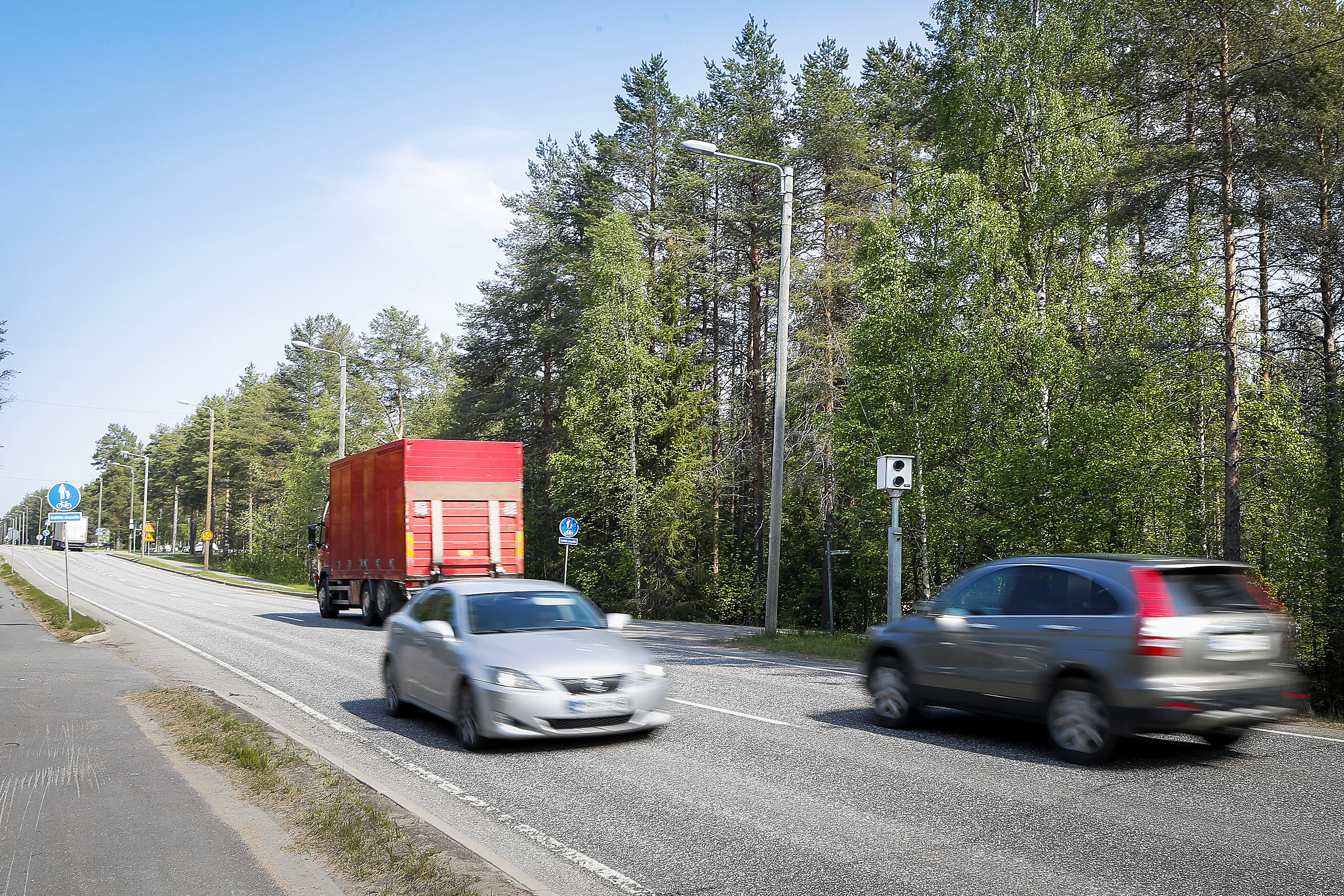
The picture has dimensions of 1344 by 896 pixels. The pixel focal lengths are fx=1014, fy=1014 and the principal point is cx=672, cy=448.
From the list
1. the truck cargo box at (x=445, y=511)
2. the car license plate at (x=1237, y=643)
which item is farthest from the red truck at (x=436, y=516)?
the car license plate at (x=1237, y=643)

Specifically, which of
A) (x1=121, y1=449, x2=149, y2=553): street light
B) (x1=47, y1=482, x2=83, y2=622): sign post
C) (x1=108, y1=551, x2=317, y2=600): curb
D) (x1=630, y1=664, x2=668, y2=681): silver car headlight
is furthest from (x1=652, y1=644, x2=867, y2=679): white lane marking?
(x1=121, y1=449, x2=149, y2=553): street light

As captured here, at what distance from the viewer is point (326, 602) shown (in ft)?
87.6

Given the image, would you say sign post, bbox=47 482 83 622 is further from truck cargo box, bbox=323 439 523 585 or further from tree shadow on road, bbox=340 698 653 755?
tree shadow on road, bbox=340 698 653 755

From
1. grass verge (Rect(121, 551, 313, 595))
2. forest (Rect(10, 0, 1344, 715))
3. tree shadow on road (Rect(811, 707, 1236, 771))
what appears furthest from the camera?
grass verge (Rect(121, 551, 313, 595))

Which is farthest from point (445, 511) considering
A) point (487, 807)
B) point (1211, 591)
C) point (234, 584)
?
point (234, 584)

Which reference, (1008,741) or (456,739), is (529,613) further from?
(1008,741)

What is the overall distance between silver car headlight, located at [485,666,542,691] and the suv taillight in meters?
4.72

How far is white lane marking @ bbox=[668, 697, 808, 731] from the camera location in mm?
9914

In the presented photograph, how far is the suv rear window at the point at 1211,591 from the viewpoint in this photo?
306 inches

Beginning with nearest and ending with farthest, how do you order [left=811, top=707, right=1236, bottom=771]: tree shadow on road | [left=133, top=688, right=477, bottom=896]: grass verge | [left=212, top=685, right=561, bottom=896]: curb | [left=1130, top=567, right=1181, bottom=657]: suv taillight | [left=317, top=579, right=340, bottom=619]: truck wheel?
[left=212, top=685, right=561, bottom=896]: curb, [left=133, top=688, right=477, bottom=896]: grass verge, [left=1130, top=567, right=1181, bottom=657]: suv taillight, [left=811, top=707, right=1236, bottom=771]: tree shadow on road, [left=317, top=579, right=340, bottom=619]: truck wheel

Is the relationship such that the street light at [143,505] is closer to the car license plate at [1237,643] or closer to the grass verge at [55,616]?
the grass verge at [55,616]

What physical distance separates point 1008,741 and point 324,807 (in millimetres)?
5866

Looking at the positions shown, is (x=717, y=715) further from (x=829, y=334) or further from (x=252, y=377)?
(x=252, y=377)

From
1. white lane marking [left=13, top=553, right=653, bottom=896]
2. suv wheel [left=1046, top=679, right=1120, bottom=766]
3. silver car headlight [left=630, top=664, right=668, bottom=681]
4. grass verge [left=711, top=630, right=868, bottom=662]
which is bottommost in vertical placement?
grass verge [left=711, top=630, right=868, bottom=662]
